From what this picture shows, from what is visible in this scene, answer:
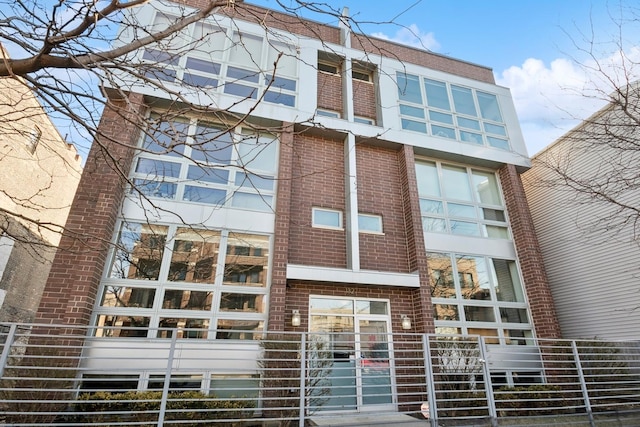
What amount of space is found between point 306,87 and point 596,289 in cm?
948

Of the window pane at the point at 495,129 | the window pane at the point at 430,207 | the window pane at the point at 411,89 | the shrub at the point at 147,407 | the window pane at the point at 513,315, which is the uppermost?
the window pane at the point at 411,89

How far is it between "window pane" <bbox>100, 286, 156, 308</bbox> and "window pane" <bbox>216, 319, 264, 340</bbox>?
146 centimetres

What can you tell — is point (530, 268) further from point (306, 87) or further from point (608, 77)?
point (306, 87)

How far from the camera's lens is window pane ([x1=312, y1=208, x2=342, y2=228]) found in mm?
8422

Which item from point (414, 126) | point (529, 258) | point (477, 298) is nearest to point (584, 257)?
point (529, 258)

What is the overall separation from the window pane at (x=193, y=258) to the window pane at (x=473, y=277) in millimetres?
6217

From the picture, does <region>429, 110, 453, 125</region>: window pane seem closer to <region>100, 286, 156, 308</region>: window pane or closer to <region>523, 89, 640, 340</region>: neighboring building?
<region>523, 89, 640, 340</region>: neighboring building

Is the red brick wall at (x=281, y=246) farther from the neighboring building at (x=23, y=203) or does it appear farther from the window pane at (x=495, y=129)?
the neighboring building at (x=23, y=203)

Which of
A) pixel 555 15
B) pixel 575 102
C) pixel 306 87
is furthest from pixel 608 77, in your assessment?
pixel 306 87

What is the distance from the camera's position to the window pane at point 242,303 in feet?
22.9

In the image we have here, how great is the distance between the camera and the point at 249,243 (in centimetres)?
761

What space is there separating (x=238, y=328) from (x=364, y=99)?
739 centimetres

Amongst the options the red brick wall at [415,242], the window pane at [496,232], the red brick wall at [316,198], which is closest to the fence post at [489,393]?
the red brick wall at [415,242]

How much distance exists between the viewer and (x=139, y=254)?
6.90 meters
